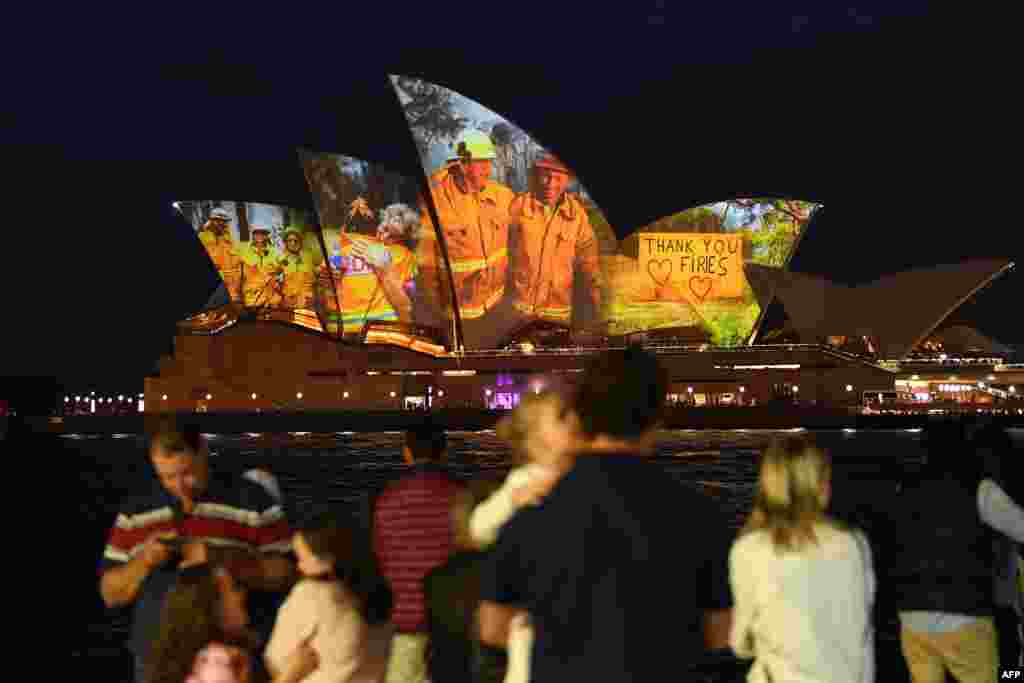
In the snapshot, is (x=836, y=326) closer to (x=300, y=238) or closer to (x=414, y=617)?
(x=300, y=238)

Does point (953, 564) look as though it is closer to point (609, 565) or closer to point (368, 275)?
point (609, 565)

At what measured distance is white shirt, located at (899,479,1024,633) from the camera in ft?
15.8

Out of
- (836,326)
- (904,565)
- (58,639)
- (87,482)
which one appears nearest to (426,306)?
(836,326)

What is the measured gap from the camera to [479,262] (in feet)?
187

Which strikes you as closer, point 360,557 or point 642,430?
point 642,430

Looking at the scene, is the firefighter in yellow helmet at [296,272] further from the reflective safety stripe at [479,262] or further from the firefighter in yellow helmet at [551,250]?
the firefighter in yellow helmet at [551,250]

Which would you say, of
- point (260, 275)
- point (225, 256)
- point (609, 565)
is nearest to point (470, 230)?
point (260, 275)

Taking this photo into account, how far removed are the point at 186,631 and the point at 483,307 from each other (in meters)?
56.1

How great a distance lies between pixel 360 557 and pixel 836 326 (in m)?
58.2

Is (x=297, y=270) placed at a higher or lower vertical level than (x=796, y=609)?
higher

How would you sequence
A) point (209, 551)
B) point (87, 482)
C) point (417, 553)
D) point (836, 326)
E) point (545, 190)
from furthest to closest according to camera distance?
point (836, 326)
point (545, 190)
point (87, 482)
point (417, 553)
point (209, 551)

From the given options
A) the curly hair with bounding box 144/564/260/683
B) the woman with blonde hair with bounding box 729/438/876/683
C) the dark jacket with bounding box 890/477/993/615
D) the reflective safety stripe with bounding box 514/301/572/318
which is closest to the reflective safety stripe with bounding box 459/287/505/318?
the reflective safety stripe with bounding box 514/301/572/318

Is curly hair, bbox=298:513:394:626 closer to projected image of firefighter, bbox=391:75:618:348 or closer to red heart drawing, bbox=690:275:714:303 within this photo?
projected image of firefighter, bbox=391:75:618:348

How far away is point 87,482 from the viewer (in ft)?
93.3
